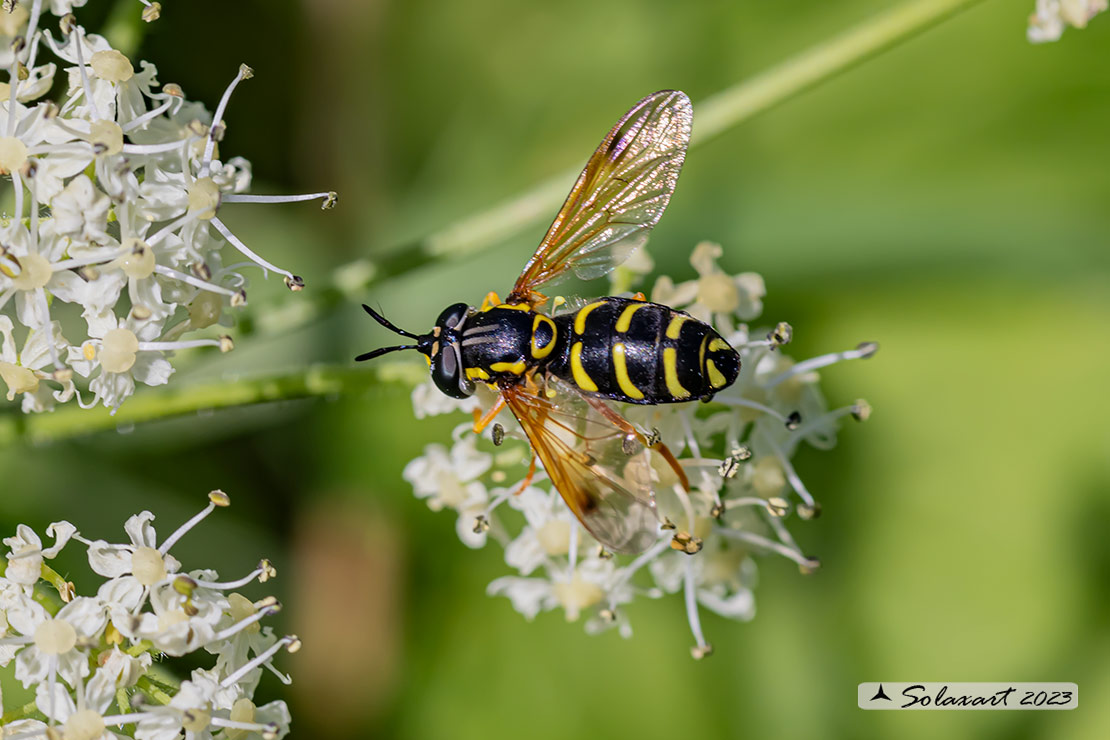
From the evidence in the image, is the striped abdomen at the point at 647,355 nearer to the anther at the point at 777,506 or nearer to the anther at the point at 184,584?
the anther at the point at 777,506

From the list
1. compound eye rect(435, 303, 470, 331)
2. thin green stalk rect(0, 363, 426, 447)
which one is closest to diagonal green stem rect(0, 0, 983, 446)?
thin green stalk rect(0, 363, 426, 447)

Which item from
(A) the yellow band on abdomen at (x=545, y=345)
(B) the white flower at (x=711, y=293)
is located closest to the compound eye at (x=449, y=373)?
(A) the yellow band on abdomen at (x=545, y=345)

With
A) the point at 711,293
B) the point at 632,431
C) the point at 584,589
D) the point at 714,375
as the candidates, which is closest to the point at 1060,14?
the point at 711,293

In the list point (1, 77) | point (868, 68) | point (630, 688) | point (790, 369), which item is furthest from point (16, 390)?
point (868, 68)

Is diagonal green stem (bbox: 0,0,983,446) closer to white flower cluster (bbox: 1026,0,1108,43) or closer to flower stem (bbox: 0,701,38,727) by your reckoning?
white flower cluster (bbox: 1026,0,1108,43)

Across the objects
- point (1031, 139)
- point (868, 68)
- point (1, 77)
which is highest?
point (868, 68)

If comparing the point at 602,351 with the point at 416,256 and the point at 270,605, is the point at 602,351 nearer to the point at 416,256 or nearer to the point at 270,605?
the point at 416,256

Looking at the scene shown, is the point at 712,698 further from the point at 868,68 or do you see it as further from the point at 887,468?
the point at 868,68
